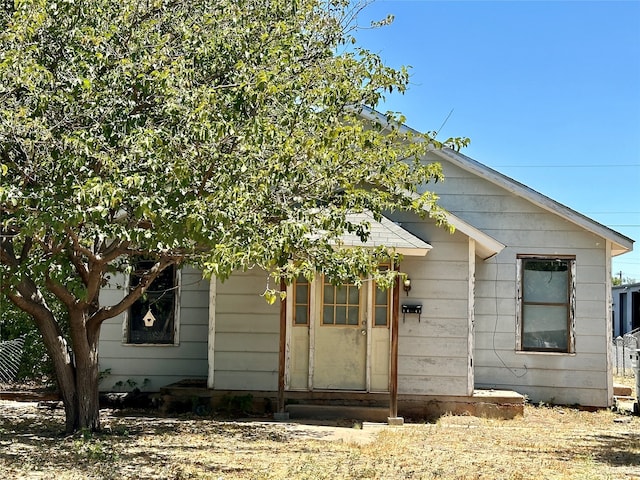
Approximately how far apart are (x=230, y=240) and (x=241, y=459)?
2524mm

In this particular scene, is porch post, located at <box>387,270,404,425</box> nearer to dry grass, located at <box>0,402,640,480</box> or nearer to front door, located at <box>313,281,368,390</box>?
dry grass, located at <box>0,402,640,480</box>

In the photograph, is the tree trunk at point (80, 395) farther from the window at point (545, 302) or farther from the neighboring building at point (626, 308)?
the neighboring building at point (626, 308)

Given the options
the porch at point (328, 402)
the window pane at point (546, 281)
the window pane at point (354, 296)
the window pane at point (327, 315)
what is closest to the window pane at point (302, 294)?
the window pane at point (327, 315)

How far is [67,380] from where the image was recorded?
9773mm

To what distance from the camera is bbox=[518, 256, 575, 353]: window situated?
1412 cm

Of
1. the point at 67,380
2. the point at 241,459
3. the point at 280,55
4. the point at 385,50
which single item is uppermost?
the point at 385,50

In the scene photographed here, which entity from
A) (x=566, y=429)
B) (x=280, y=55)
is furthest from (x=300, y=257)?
(x=566, y=429)

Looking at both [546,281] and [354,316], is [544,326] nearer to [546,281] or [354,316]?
[546,281]

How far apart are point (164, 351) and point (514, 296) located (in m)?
6.24

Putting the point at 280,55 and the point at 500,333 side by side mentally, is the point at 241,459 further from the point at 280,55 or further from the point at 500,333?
the point at 500,333

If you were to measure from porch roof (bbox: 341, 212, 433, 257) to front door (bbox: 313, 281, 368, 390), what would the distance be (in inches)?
37.4

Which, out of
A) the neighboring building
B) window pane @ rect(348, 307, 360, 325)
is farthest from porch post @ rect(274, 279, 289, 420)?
the neighboring building

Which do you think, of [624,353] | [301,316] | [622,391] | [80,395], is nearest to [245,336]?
[301,316]

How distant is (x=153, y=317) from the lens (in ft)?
45.8
